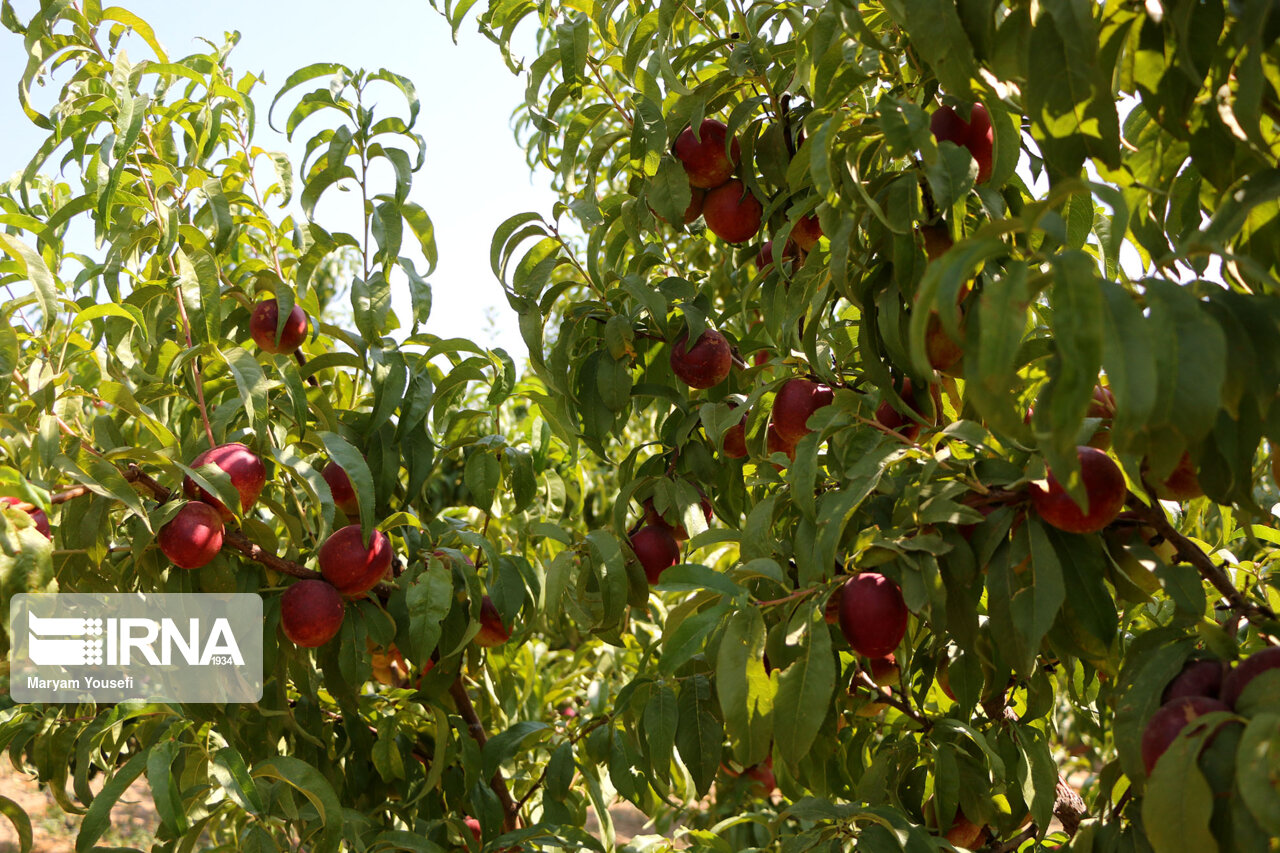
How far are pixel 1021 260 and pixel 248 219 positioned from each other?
141 cm

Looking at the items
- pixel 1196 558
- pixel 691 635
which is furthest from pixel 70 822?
pixel 1196 558

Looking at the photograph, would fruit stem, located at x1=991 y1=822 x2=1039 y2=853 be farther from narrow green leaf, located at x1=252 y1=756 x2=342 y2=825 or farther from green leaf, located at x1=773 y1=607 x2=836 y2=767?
narrow green leaf, located at x1=252 y1=756 x2=342 y2=825

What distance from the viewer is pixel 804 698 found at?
0.91 meters

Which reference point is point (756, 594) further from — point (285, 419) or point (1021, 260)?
point (285, 419)

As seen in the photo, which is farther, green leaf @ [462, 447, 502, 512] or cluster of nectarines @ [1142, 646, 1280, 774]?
green leaf @ [462, 447, 502, 512]

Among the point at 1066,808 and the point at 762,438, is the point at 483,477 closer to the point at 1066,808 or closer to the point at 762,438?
the point at 762,438

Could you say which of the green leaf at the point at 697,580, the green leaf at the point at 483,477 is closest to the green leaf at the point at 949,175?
the green leaf at the point at 697,580

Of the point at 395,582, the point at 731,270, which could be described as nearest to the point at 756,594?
the point at 395,582

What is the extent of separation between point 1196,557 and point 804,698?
445mm

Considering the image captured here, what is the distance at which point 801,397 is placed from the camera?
132cm

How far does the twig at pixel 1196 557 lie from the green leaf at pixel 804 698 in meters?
0.39

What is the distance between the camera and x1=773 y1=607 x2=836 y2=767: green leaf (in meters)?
0.91

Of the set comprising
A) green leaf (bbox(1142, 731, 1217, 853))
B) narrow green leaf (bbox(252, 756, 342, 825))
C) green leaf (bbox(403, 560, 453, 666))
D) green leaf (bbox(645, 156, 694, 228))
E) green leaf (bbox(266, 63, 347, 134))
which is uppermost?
green leaf (bbox(266, 63, 347, 134))

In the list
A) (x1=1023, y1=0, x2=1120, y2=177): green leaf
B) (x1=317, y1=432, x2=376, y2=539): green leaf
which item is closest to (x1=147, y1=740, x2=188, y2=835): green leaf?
(x1=317, y1=432, x2=376, y2=539): green leaf
